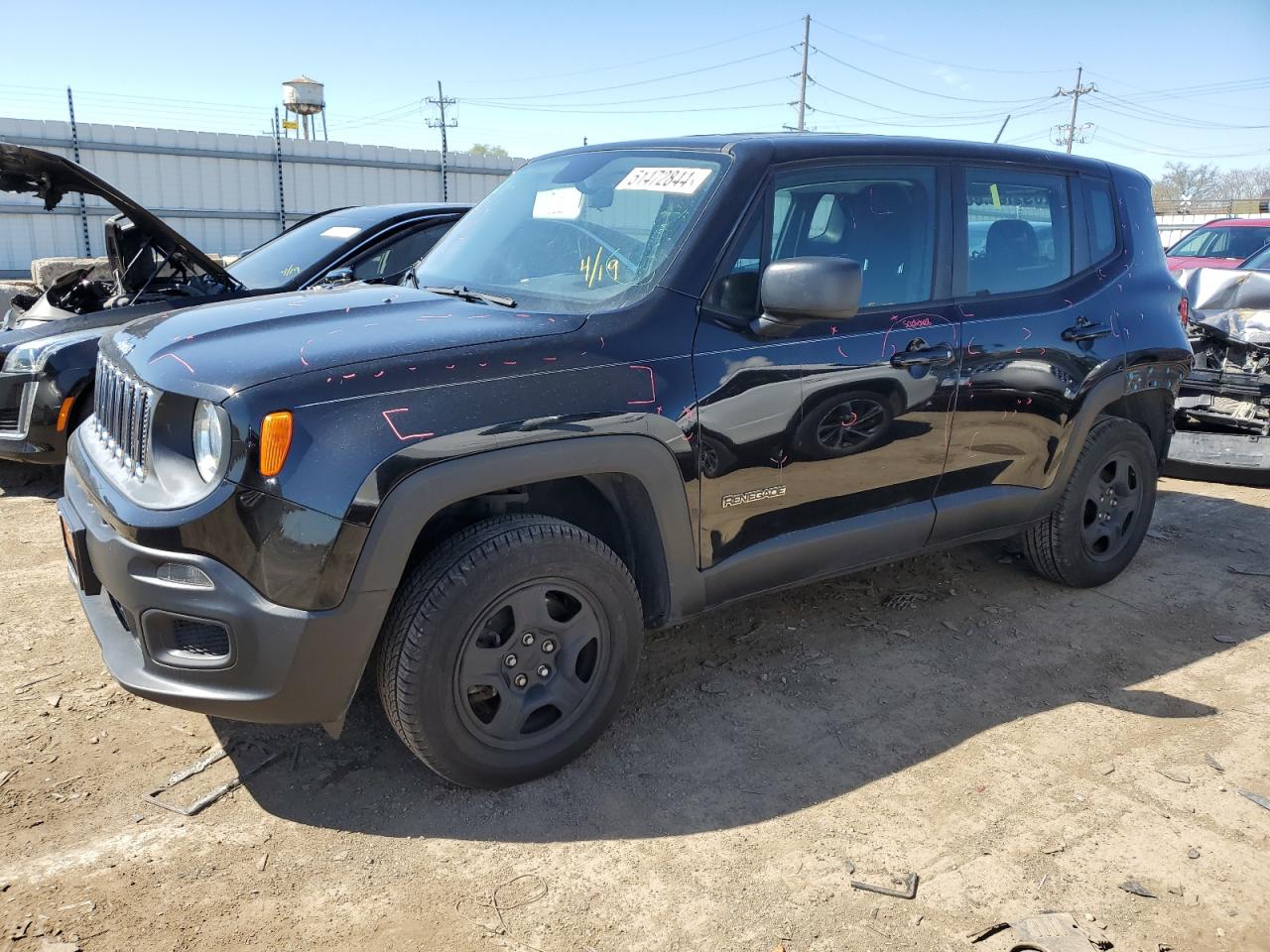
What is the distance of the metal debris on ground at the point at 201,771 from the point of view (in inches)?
109

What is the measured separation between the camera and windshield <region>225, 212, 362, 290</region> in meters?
6.12

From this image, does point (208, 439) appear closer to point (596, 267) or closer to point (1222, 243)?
point (596, 267)

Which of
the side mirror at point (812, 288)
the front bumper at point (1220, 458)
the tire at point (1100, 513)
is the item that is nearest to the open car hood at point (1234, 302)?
the front bumper at point (1220, 458)

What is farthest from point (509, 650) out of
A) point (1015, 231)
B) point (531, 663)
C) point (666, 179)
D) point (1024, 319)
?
point (1015, 231)

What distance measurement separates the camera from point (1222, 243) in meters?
11.9

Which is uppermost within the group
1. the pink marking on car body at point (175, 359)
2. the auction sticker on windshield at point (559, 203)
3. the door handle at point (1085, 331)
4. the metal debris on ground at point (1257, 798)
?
the auction sticker on windshield at point (559, 203)

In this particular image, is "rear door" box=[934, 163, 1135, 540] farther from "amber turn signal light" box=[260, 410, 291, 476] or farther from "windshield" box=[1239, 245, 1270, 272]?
"windshield" box=[1239, 245, 1270, 272]

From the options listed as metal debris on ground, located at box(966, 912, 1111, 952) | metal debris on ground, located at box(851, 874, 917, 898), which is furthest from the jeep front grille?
metal debris on ground, located at box(966, 912, 1111, 952)

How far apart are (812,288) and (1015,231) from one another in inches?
59.2

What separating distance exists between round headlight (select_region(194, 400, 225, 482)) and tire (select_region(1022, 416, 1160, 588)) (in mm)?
3380

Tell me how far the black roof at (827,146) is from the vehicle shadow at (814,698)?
1.90 m

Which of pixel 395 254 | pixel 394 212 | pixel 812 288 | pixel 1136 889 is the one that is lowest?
pixel 1136 889

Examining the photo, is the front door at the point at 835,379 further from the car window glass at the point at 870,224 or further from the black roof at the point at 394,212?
the black roof at the point at 394,212

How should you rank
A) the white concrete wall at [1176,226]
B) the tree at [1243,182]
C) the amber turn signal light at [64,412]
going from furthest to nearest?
the tree at [1243,182] < the white concrete wall at [1176,226] < the amber turn signal light at [64,412]
